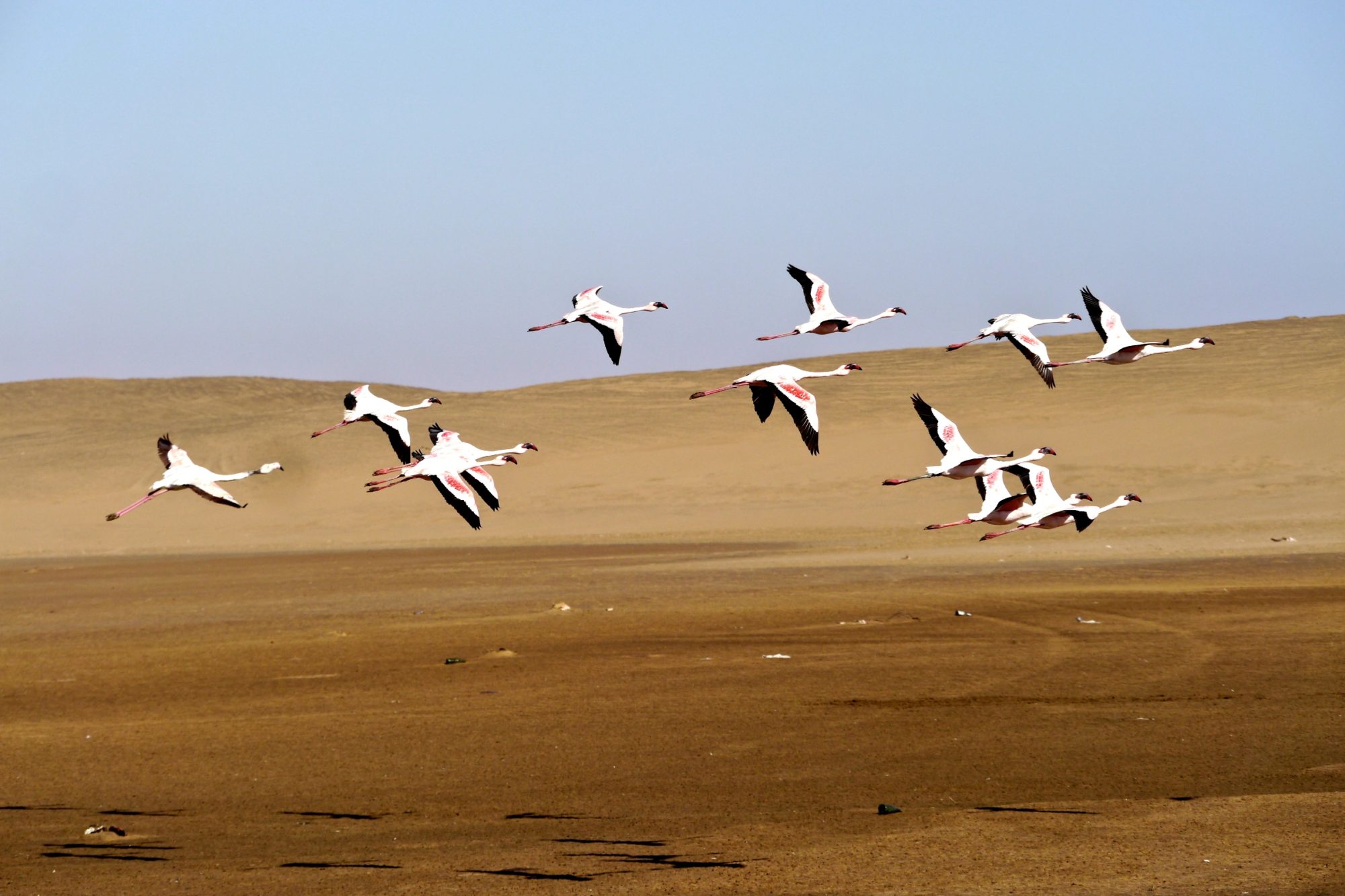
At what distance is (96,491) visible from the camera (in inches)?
2295

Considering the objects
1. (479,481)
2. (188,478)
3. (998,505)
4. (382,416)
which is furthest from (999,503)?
(188,478)

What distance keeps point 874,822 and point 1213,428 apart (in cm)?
4500

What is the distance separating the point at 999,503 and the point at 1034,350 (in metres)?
2.84

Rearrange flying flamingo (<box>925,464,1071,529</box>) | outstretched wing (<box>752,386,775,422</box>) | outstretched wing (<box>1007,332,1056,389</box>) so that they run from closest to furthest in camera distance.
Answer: outstretched wing (<box>1007,332,1056,389</box>) < outstretched wing (<box>752,386,775,422</box>) < flying flamingo (<box>925,464,1071,529</box>)

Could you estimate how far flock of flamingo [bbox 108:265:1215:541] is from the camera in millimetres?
15477

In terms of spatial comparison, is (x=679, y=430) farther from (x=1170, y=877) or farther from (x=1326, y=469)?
Result: (x=1170, y=877)

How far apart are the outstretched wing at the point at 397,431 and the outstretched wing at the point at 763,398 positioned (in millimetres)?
3743

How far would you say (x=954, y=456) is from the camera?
1697cm

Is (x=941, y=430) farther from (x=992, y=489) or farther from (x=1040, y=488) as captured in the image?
(x=1040, y=488)

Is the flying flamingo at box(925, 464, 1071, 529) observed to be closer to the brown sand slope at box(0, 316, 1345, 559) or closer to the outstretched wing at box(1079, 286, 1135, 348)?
the outstretched wing at box(1079, 286, 1135, 348)

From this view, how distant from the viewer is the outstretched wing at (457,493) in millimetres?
14852

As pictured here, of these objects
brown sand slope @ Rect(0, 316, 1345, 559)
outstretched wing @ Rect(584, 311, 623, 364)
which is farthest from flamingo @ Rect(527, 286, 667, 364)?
brown sand slope @ Rect(0, 316, 1345, 559)

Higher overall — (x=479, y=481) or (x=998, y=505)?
(x=479, y=481)

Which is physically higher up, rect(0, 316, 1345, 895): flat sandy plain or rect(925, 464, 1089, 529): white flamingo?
rect(925, 464, 1089, 529): white flamingo
